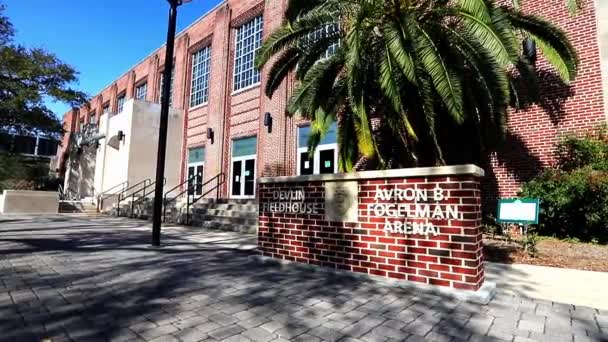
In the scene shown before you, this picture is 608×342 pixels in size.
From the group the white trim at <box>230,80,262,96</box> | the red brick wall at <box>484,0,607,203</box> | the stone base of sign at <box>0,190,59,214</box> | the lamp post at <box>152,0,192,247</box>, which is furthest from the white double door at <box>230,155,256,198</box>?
the stone base of sign at <box>0,190,59,214</box>

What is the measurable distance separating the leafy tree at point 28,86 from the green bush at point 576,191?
26.5m

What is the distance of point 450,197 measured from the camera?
170 inches

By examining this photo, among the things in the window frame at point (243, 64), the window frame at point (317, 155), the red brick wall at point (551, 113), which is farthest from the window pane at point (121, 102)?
the red brick wall at point (551, 113)

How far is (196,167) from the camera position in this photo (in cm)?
2006

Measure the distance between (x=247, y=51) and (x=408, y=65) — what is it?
531 inches

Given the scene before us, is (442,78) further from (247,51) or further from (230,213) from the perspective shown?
(247,51)

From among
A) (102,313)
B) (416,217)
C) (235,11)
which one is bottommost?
(102,313)

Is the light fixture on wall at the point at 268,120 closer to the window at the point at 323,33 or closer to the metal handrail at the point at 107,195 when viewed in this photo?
the window at the point at 323,33

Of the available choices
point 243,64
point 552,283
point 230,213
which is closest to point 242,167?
point 230,213

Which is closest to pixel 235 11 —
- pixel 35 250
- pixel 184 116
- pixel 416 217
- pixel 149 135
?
pixel 184 116

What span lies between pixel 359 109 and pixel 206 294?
4493 millimetres

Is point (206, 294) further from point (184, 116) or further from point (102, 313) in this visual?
point (184, 116)

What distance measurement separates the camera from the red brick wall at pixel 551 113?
922cm

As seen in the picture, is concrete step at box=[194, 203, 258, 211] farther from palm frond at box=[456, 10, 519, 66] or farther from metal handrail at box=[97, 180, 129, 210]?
palm frond at box=[456, 10, 519, 66]
